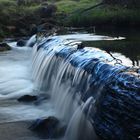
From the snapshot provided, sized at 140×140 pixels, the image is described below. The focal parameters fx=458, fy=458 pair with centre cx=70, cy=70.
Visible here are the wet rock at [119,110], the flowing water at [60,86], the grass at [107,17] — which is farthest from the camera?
the grass at [107,17]

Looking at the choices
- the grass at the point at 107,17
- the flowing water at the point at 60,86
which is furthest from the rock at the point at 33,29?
the flowing water at the point at 60,86

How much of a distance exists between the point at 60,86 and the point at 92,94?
362 centimetres

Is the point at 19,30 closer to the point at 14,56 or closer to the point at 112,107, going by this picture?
the point at 14,56

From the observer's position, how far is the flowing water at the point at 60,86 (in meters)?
11.2

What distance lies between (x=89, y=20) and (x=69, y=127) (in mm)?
19345

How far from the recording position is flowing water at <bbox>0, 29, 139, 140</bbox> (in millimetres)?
11237

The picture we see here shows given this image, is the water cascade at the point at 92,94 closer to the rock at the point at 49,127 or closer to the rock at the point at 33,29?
the rock at the point at 49,127

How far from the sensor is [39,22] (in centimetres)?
3456

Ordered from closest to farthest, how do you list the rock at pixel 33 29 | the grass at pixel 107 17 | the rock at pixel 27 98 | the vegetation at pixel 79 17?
the rock at pixel 27 98 → the grass at pixel 107 17 → the vegetation at pixel 79 17 → the rock at pixel 33 29

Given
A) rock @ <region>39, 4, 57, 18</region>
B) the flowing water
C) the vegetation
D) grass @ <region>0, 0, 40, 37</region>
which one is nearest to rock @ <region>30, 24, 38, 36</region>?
the vegetation

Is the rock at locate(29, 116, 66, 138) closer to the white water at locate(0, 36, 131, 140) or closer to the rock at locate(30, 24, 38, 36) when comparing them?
the white water at locate(0, 36, 131, 140)

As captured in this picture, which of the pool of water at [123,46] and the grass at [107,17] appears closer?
the pool of water at [123,46]

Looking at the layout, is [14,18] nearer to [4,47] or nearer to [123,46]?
[4,47]

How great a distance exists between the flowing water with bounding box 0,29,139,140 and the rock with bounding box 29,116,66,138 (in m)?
0.28
